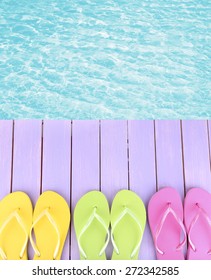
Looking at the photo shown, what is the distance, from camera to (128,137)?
1.66 m

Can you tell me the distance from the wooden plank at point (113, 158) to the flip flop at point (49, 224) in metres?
0.20

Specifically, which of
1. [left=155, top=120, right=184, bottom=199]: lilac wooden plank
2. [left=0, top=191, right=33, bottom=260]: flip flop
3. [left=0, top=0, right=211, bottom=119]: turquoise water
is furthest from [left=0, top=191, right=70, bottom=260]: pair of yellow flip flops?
[left=0, top=0, right=211, bottom=119]: turquoise water

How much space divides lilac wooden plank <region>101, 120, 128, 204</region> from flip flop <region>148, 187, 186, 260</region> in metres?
0.16

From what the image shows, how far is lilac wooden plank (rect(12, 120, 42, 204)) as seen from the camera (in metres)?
1.58

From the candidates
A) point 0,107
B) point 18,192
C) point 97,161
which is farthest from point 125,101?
point 18,192

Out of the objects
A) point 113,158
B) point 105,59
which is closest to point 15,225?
point 113,158

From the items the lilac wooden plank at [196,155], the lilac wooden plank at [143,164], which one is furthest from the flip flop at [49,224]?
the lilac wooden plank at [196,155]

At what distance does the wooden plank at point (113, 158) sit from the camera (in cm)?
158

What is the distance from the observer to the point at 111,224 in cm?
150

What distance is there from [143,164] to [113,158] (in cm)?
13

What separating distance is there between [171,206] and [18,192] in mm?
643

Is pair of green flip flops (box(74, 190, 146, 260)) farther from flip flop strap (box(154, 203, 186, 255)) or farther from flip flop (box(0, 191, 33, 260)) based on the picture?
flip flop (box(0, 191, 33, 260))
